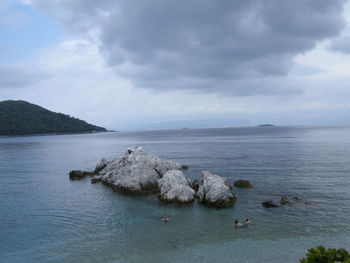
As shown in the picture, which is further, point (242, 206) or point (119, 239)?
point (242, 206)

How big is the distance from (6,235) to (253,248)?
76.2 ft

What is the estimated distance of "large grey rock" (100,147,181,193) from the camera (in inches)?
1548

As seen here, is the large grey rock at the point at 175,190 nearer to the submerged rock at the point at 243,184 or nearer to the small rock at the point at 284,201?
the submerged rock at the point at 243,184

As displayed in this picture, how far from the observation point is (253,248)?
65.8ft

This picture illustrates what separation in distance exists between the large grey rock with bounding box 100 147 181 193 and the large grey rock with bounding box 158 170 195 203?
12.6ft

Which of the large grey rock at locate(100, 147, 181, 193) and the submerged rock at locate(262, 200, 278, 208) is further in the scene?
the large grey rock at locate(100, 147, 181, 193)

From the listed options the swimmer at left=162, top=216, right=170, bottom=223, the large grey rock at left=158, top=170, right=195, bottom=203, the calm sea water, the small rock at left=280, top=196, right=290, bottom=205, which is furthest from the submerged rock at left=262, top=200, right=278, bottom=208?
the swimmer at left=162, top=216, right=170, bottom=223

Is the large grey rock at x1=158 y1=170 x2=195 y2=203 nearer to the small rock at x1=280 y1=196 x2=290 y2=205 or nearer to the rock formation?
the rock formation

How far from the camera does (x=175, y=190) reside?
33.2m

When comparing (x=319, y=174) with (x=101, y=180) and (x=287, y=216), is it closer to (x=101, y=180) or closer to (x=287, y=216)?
(x=287, y=216)

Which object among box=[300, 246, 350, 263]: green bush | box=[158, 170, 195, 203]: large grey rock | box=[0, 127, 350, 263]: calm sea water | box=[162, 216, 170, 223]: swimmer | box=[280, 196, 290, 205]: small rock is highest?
box=[300, 246, 350, 263]: green bush

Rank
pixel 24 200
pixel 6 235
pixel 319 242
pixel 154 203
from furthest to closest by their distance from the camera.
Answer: pixel 24 200 < pixel 154 203 < pixel 6 235 < pixel 319 242

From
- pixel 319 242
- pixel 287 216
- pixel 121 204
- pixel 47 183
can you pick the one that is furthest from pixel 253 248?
pixel 47 183

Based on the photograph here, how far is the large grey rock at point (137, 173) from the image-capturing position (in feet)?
129
